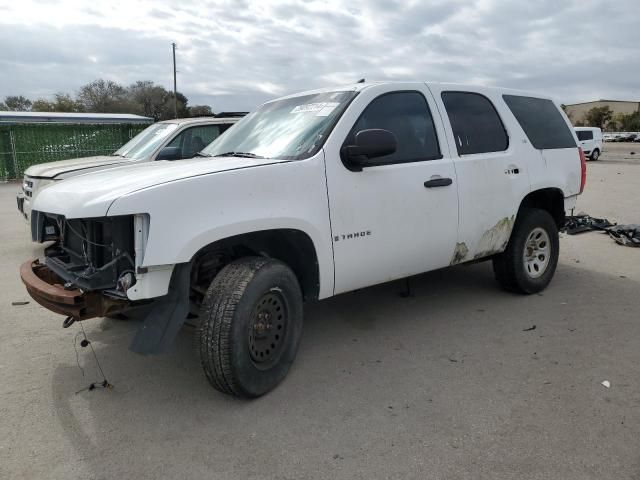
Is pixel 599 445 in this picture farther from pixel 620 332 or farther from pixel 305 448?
pixel 620 332

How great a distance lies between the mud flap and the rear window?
144 inches

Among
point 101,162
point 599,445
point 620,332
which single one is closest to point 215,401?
point 599,445

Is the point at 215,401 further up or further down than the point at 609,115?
further down

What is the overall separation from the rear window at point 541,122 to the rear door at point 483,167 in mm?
229

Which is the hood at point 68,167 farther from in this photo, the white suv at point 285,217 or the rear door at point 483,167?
the rear door at point 483,167

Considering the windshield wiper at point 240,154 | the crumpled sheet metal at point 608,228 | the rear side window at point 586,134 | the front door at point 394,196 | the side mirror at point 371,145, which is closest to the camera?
the side mirror at point 371,145

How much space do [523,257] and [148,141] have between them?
19.9ft

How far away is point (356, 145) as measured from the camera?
3490 mm

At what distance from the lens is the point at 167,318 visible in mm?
2988

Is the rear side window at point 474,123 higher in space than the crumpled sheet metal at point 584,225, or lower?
higher

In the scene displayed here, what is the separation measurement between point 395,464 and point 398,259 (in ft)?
5.50

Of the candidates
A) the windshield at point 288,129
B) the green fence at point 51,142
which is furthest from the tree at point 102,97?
the windshield at point 288,129

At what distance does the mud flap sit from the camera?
294 centimetres

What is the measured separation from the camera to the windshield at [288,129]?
365 centimetres
